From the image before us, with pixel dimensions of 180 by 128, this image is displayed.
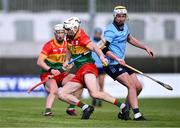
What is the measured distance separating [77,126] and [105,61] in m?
1.87

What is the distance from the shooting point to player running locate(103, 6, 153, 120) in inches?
687

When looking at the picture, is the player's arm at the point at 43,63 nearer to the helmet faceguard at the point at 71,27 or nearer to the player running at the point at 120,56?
the helmet faceguard at the point at 71,27

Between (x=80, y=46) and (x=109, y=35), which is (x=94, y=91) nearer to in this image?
(x=80, y=46)

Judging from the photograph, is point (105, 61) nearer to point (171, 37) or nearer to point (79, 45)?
point (79, 45)

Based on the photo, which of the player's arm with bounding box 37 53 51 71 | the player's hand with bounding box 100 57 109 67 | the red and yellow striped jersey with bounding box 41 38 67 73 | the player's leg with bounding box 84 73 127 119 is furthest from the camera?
the red and yellow striped jersey with bounding box 41 38 67 73

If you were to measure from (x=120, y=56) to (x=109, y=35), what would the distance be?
21.4 inches

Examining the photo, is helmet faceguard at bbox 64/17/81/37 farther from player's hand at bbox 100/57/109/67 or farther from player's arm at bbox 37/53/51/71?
player's arm at bbox 37/53/51/71

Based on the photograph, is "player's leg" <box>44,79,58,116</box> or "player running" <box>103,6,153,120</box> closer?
"player running" <box>103,6,153,120</box>

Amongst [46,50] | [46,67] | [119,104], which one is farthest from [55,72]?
[119,104]

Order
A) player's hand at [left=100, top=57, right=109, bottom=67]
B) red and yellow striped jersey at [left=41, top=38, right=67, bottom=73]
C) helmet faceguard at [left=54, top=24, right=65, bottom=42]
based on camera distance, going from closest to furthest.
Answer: player's hand at [left=100, top=57, right=109, bottom=67], helmet faceguard at [left=54, top=24, right=65, bottom=42], red and yellow striped jersey at [left=41, top=38, right=67, bottom=73]

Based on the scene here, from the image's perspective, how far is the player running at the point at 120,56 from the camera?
17.5 meters

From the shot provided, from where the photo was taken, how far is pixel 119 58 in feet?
57.4

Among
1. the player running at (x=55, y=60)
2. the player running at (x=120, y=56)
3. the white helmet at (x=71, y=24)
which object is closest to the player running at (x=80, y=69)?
the white helmet at (x=71, y=24)

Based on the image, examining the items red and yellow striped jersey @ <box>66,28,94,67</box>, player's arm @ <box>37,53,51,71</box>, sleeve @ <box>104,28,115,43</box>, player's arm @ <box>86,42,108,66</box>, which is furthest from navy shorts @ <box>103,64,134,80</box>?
player's arm @ <box>37,53,51,71</box>
